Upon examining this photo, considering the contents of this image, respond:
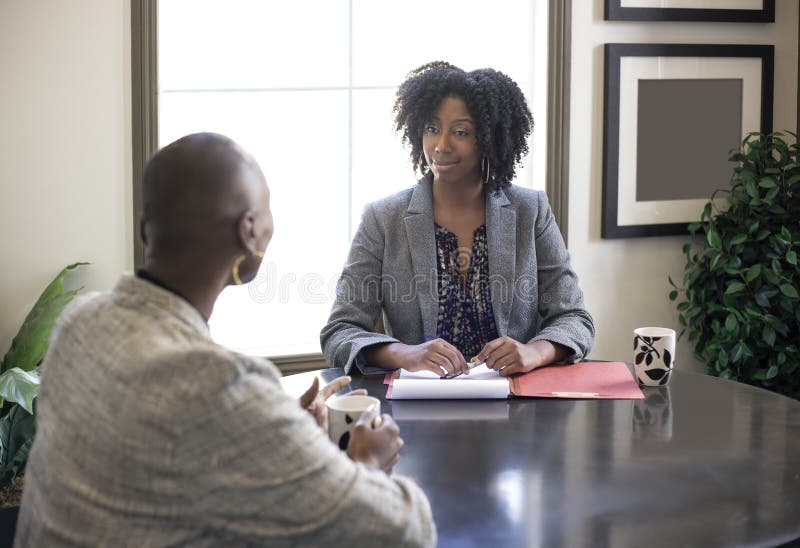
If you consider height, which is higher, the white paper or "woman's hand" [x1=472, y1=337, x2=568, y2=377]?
"woman's hand" [x1=472, y1=337, x2=568, y2=377]

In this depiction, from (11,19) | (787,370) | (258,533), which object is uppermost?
(11,19)

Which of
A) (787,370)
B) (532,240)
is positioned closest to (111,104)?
(532,240)

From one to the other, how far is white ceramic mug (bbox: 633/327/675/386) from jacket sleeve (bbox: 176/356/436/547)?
1114 mm

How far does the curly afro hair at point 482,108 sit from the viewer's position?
2.59 meters

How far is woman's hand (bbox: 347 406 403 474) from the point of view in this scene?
1.33 meters

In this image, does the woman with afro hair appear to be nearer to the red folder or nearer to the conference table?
the red folder

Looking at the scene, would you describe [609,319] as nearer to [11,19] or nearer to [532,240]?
[532,240]

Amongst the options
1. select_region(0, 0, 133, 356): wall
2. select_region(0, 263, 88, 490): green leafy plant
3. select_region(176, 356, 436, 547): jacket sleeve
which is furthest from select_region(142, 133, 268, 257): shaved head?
select_region(0, 0, 133, 356): wall

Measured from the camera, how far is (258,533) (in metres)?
1.05

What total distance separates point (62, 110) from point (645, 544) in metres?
2.26

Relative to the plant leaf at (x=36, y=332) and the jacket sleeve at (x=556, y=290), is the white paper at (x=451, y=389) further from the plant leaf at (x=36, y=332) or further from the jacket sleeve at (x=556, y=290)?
the plant leaf at (x=36, y=332)

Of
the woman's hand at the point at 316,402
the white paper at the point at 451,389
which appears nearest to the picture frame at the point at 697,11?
the white paper at the point at 451,389

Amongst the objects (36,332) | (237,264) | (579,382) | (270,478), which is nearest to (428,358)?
(579,382)

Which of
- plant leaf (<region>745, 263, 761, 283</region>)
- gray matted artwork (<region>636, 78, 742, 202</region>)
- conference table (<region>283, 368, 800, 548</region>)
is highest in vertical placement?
gray matted artwork (<region>636, 78, 742, 202</region>)
